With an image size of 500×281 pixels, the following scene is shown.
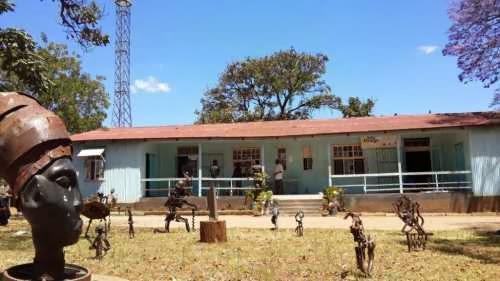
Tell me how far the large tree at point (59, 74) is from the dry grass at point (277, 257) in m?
3.62

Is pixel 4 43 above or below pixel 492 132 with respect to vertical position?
above

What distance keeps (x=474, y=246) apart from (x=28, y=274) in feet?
28.9

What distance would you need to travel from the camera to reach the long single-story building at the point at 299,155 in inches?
806

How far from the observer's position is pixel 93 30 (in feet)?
44.4

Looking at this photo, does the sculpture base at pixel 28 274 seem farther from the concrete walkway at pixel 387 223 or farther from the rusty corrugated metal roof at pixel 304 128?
the rusty corrugated metal roof at pixel 304 128

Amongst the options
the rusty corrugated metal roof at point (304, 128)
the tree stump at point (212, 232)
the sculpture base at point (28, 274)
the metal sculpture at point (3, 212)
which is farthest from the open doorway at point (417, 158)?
the sculpture base at point (28, 274)

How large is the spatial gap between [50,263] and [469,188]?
17.8 metres

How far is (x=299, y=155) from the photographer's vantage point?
22.5 m

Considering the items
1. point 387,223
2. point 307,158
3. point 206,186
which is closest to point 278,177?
point 307,158

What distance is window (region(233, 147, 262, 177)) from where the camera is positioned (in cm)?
2306

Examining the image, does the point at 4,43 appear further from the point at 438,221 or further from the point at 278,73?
the point at 278,73

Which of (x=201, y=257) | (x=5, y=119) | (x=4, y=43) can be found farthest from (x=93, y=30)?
A: (x=5, y=119)

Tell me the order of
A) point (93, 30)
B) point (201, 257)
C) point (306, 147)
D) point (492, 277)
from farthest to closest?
point (306, 147), point (93, 30), point (201, 257), point (492, 277)

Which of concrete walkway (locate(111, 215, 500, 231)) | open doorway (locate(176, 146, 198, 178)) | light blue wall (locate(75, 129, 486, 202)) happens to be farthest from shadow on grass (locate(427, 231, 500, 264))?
open doorway (locate(176, 146, 198, 178))
